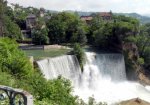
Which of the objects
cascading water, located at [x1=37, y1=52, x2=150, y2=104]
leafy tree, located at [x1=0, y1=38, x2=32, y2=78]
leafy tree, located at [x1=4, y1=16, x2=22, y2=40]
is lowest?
cascading water, located at [x1=37, y1=52, x2=150, y2=104]

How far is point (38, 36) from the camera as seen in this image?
48031 mm

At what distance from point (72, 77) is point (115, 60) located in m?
7.38

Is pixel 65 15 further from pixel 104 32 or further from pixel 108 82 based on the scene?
pixel 108 82

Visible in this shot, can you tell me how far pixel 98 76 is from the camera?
111 ft

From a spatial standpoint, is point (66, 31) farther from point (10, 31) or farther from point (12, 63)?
point (12, 63)

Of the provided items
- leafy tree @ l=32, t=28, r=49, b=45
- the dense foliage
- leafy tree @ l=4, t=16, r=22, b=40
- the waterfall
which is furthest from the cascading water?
leafy tree @ l=4, t=16, r=22, b=40

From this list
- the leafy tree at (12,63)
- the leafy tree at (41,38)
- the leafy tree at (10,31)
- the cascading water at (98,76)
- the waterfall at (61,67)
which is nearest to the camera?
the leafy tree at (12,63)

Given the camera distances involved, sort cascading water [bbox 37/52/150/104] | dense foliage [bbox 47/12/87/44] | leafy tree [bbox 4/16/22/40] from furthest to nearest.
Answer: leafy tree [bbox 4/16/22/40]
dense foliage [bbox 47/12/87/44]
cascading water [bbox 37/52/150/104]

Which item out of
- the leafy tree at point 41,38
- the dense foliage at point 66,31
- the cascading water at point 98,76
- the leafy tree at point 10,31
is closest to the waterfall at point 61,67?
the cascading water at point 98,76

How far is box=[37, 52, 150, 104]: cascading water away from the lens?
28.3 meters

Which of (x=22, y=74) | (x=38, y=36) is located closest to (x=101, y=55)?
(x=38, y=36)

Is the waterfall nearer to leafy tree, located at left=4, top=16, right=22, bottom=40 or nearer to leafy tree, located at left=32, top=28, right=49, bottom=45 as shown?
leafy tree, located at left=32, top=28, right=49, bottom=45

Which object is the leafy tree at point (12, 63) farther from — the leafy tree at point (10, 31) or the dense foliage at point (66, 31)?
the leafy tree at point (10, 31)

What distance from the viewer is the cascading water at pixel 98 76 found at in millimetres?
28269
